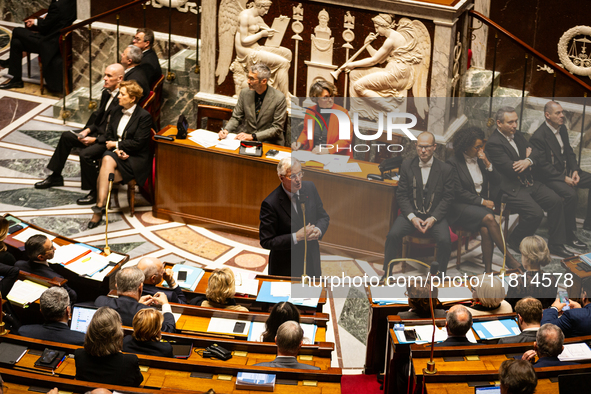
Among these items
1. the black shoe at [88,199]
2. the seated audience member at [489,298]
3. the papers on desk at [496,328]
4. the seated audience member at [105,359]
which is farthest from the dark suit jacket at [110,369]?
the black shoe at [88,199]

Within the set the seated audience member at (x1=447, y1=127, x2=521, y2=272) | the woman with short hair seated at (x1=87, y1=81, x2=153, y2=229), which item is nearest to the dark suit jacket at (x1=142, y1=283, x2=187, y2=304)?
the seated audience member at (x1=447, y1=127, x2=521, y2=272)

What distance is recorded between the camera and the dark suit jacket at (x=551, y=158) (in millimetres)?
4617

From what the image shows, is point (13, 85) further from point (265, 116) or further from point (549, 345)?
point (549, 345)

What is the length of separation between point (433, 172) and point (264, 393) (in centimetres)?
185

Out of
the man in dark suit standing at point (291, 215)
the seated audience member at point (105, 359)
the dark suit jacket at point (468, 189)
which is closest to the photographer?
the seated audience member at point (105, 359)

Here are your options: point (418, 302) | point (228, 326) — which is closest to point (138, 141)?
point (228, 326)

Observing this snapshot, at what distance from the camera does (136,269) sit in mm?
4672

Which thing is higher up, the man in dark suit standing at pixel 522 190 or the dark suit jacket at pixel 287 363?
the man in dark suit standing at pixel 522 190

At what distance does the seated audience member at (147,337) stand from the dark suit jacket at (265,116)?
10.8ft

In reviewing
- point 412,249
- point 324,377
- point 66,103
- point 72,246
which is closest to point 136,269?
point 72,246

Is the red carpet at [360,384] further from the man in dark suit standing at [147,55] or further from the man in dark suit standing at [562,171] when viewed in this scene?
the man in dark suit standing at [147,55]

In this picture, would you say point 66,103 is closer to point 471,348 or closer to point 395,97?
point 395,97

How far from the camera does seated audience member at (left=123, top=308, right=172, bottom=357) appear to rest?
4078mm

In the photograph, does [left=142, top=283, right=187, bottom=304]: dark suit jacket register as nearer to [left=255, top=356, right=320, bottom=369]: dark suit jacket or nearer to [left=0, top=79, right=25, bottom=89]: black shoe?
[left=255, top=356, right=320, bottom=369]: dark suit jacket
